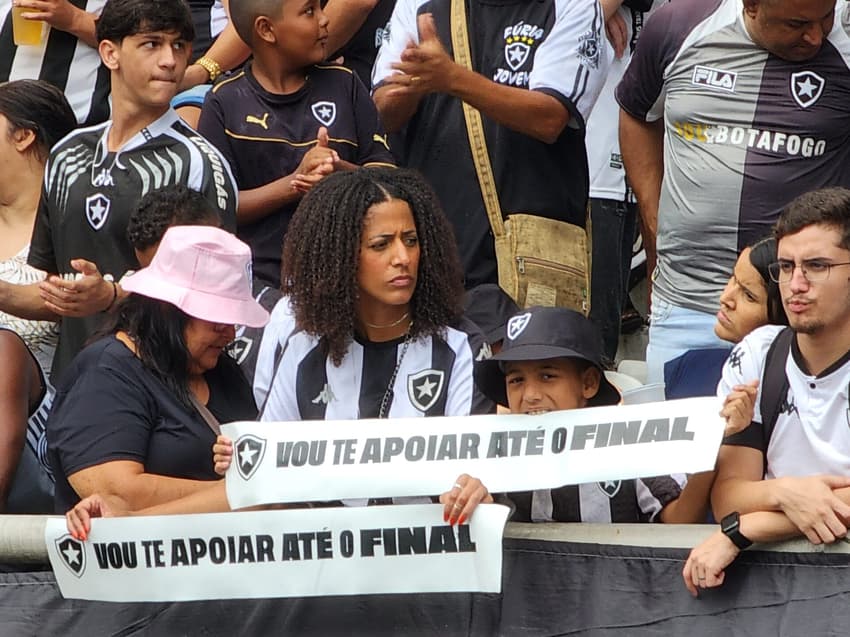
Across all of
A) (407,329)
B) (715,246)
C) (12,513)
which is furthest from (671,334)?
(12,513)

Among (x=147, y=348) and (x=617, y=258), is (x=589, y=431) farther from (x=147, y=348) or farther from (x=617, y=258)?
(x=617, y=258)

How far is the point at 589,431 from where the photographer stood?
4.31 m

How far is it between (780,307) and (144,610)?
76.4 inches

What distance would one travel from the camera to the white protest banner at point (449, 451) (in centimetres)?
422

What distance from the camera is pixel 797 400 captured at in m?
4.30

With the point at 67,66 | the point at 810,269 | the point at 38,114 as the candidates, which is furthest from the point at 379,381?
the point at 67,66

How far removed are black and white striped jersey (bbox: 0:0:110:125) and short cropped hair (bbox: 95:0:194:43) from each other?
3.08 ft

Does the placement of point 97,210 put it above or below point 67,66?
below

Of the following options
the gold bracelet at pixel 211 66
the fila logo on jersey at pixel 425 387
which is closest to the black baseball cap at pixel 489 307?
the fila logo on jersey at pixel 425 387

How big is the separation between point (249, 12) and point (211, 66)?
0.73 meters

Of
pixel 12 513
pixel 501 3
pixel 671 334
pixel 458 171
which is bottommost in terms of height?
pixel 12 513

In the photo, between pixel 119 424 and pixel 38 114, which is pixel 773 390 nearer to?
pixel 119 424

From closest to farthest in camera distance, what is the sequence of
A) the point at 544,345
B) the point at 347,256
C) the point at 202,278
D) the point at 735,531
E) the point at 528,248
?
the point at 735,531 < the point at 544,345 < the point at 202,278 < the point at 347,256 < the point at 528,248

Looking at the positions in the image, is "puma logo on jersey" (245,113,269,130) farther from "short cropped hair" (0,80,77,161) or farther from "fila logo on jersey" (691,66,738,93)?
"fila logo on jersey" (691,66,738,93)
